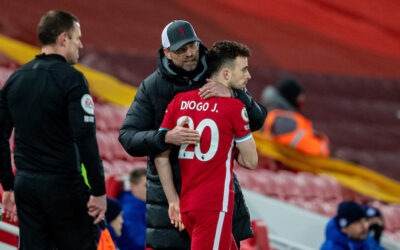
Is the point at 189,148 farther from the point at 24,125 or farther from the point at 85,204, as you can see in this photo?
the point at 24,125

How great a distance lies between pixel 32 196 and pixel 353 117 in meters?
7.88

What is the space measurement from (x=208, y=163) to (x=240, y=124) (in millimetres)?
157

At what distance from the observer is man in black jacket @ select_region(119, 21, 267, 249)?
223cm

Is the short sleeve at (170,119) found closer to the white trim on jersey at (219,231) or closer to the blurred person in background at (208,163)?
the blurred person in background at (208,163)

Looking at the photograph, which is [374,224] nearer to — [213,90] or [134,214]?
[134,214]

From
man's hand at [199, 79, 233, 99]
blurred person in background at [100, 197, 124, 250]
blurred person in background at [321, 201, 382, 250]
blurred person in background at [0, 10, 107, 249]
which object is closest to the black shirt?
blurred person in background at [0, 10, 107, 249]

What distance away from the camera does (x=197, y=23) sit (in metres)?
9.95

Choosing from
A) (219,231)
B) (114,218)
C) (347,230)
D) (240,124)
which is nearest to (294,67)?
(347,230)

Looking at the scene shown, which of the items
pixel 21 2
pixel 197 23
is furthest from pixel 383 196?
pixel 21 2

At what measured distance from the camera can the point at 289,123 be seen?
6.39 meters

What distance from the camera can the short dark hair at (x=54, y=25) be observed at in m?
2.29

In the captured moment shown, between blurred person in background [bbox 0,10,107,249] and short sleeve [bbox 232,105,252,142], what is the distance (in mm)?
463

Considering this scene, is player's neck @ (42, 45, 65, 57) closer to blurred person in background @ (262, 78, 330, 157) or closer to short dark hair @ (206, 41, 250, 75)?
short dark hair @ (206, 41, 250, 75)

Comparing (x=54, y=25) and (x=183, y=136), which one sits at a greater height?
(x=54, y=25)
